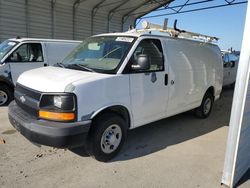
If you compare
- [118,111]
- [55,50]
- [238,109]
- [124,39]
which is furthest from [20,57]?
[238,109]

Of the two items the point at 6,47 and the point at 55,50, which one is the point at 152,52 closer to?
the point at 55,50

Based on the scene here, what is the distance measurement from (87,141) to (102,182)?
64cm

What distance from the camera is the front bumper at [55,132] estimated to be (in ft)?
10.7

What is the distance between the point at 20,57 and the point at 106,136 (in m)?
4.80

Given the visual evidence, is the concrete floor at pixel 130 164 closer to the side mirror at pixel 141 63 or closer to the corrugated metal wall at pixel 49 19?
the side mirror at pixel 141 63

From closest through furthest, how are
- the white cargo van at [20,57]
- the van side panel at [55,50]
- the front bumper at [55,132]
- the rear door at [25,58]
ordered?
1. the front bumper at [55,132]
2. the white cargo van at [20,57]
3. the rear door at [25,58]
4. the van side panel at [55,50]

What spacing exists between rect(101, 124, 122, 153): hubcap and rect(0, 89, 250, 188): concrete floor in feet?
0.72

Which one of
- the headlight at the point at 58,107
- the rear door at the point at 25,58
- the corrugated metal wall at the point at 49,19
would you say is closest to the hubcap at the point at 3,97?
the rear door at the point at 25,58

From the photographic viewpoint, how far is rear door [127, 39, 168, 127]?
4.15 meters

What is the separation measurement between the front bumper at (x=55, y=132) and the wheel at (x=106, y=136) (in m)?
0.22

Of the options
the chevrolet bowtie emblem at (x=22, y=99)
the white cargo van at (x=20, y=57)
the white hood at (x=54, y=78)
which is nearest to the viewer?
the white hood at (x=54, y=78)

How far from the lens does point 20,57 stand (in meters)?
7.40

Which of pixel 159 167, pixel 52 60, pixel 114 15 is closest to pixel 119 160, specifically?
pixel 159 167

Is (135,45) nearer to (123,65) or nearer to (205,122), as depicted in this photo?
(123,65)
